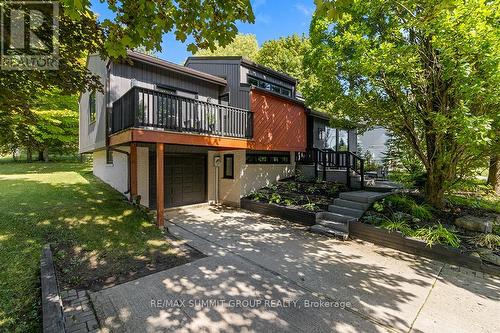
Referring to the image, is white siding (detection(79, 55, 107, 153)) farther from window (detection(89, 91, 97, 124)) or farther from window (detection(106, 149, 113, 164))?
window (detection(106, 149, 113, 164))

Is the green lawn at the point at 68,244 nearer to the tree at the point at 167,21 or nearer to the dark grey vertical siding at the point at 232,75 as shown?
the tree at the point at 167,21

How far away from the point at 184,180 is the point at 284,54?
19.2 meters

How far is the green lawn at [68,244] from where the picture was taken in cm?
366

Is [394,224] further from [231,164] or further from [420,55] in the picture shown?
[231,164]

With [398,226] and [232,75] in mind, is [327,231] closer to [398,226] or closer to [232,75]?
[398,226]

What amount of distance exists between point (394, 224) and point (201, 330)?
216 inches

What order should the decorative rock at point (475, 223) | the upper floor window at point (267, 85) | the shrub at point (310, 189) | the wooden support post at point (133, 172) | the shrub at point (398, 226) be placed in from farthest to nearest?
1. the upper floor window at point (267, 85)
2. the shrub at point (310, 189)
3. the wooden support post at point (133, 172)
4. the shrub at point (398, 226)
5. the decorative rock at point (475, 223)

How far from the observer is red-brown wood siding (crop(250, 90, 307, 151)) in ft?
33.3

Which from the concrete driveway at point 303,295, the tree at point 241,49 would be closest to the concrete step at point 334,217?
the concrete driveway at point 303,295

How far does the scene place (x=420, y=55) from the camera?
20.9 feet

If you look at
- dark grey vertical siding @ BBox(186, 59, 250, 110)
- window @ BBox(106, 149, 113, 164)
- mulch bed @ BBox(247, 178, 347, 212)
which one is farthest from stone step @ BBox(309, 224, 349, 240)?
window @ BBox(106, 149, 113, 164)

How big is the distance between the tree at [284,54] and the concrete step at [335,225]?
18.8 metres

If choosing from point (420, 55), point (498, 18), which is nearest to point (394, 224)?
point (420, 55)

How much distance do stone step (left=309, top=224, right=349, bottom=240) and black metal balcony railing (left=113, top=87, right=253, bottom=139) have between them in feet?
14.2
